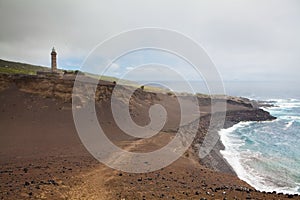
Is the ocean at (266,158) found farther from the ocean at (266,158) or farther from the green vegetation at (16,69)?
the green vegetation at (16,69)

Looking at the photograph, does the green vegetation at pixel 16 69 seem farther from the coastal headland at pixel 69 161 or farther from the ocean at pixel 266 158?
the ocean at pixel 266 158

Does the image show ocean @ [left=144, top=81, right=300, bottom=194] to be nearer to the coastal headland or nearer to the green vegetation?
the coastal headland

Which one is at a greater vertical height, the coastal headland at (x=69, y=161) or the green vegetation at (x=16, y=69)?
the green vegetation at (x=16, y=69)

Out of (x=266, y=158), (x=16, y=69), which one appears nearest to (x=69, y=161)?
(x=266, y=158)

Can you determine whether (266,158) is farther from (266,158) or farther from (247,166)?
(247,166)

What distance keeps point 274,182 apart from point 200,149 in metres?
8.14

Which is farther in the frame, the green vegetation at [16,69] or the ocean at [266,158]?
the green vegetation at [16,69]

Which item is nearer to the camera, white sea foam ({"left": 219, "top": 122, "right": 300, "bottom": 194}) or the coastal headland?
the coastal headland

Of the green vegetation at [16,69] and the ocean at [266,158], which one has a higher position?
the green vegetation at [16,69]

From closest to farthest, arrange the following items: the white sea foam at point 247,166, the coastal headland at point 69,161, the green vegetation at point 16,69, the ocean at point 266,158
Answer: the coastal headland at point 69,161 → the white sea foam at point 247,166 → the ocean at point 266,158 → the green vegetation at point 16,69

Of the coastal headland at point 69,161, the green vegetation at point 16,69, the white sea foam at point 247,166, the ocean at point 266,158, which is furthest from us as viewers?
the green vegetation at point 16,69

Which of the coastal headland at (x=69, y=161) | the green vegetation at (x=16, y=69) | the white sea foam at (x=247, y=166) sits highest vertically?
the green vegetation at (x=16, y=69)

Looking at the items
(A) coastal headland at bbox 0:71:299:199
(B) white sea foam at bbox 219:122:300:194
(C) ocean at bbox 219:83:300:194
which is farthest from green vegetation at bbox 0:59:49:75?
(C) ocean at bbox 219:83:300:194

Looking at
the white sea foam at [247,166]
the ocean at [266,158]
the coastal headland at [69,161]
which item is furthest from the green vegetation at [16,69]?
the ocean at [266,158]
